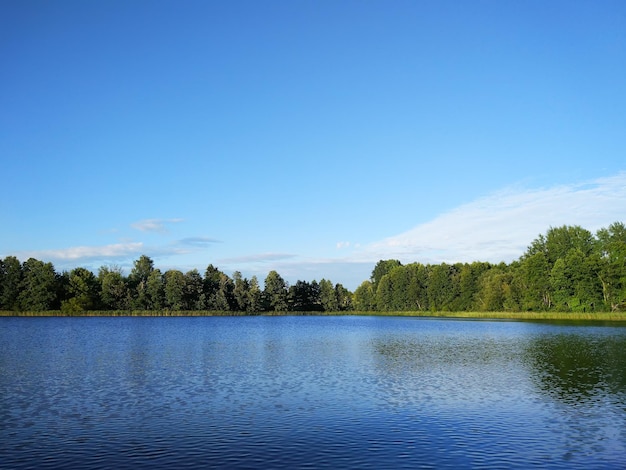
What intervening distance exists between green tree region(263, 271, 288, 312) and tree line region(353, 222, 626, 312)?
38351mm

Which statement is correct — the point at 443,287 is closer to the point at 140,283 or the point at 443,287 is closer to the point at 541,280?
the point at 541,280

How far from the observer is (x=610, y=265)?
105 meters

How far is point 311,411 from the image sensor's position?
21.4m

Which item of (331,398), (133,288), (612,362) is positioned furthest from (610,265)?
(133,288)

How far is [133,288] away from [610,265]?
4545 inches

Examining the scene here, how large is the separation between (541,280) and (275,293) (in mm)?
82067

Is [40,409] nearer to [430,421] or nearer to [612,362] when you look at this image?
[430,421]

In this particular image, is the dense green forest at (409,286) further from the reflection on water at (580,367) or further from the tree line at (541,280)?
the reflection on water at (580,367)

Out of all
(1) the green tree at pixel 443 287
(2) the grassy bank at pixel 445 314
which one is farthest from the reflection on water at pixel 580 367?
(1) the green tree at pixel 443 287

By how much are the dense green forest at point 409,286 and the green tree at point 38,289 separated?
0.75 ft

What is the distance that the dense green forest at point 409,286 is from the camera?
110 m

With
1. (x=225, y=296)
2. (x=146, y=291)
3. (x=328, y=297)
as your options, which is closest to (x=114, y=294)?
(x=146, y=291)

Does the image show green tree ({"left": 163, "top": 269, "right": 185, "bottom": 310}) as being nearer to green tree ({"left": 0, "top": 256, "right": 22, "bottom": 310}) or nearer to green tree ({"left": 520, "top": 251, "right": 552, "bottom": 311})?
green tree ({"left": 0, "top": 256, "right": 22, "bottom": 310})

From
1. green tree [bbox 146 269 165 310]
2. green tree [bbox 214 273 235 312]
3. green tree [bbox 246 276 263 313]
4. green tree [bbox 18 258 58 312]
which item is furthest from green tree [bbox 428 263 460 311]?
green tree [bbox 18 258 58 312]
